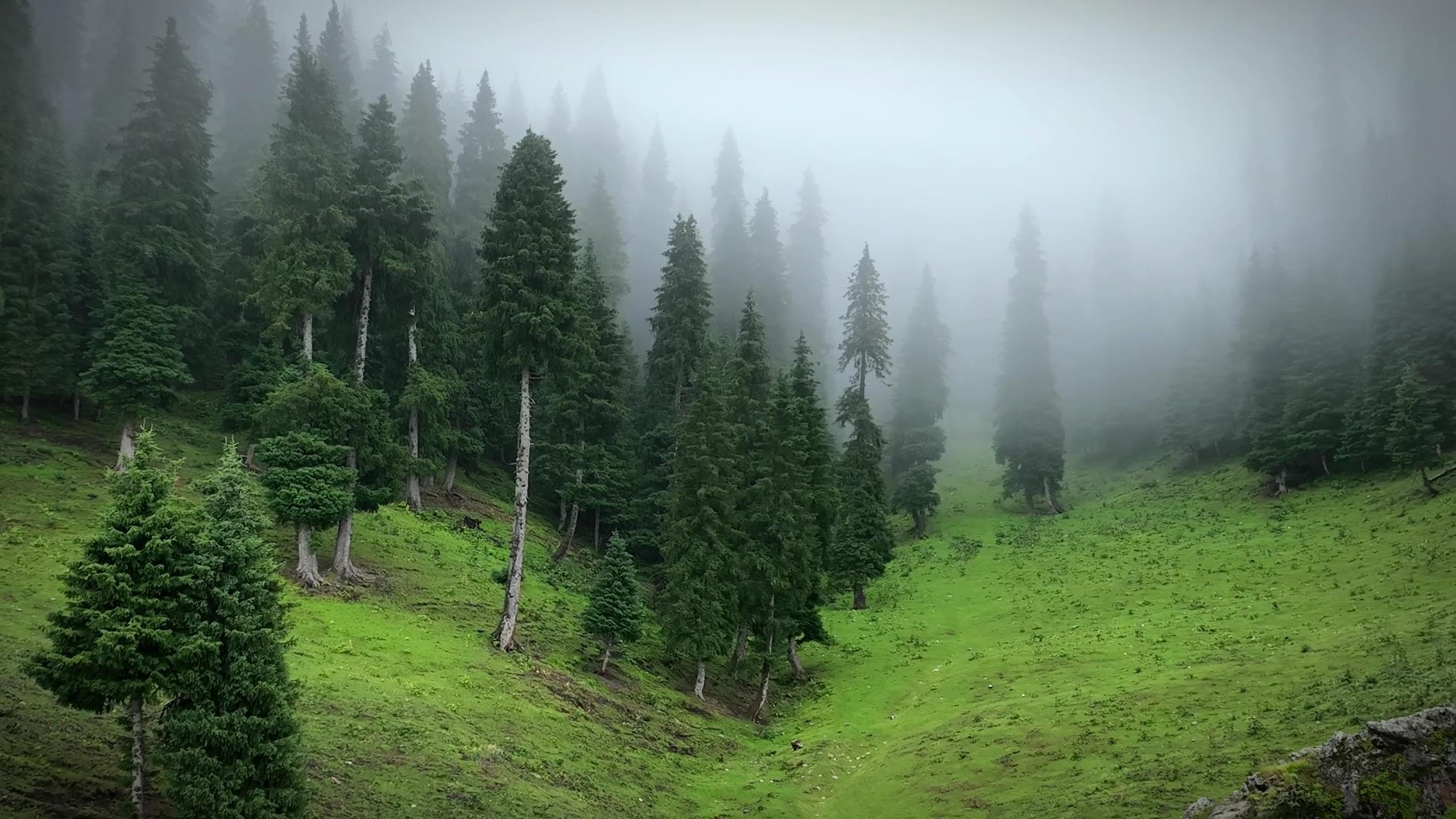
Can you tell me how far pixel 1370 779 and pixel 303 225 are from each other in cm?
3971

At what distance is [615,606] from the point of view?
1144 inches

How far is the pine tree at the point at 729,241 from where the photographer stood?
82.2 m

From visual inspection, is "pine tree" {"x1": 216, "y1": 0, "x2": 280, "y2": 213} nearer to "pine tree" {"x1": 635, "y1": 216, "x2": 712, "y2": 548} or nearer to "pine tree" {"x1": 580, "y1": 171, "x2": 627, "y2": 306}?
"pine tree" {"x1": 580, "y1": 171, "x2": 627, "y2": 306}

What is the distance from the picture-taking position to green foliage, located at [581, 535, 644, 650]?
28.9 metres

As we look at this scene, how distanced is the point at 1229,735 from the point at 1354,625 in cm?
1168

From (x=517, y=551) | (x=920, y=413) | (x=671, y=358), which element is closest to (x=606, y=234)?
(x=671, y=358)

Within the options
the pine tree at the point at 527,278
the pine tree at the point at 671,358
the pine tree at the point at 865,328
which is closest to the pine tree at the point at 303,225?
the pine tree at the point at 527,278

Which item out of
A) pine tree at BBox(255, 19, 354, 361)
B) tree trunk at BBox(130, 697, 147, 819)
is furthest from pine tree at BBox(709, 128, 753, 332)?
tree trunk at BBox(130, 697, 147, 819)

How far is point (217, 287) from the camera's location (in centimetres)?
4612

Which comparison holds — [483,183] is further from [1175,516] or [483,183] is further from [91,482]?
[1175,516]

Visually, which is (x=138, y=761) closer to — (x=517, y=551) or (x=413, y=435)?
(x=517, y=551)

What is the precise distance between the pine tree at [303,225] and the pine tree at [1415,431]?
57.7 meters

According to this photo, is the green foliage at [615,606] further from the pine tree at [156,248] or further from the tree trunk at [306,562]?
the pine tree at [156,248]

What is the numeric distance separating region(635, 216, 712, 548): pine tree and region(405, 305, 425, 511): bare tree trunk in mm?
13391
